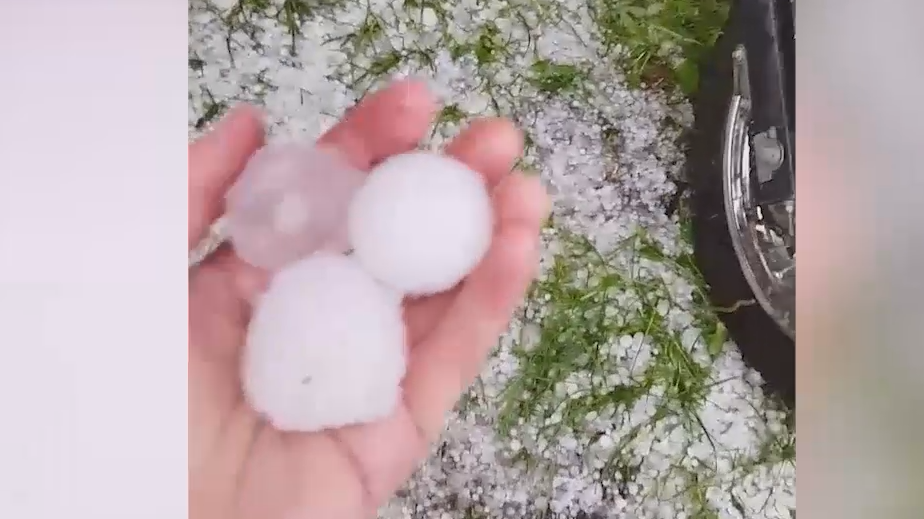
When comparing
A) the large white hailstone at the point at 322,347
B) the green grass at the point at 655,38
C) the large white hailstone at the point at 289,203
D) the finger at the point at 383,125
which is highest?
the green grass at the point at 655,38

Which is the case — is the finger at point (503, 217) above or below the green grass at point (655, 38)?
below

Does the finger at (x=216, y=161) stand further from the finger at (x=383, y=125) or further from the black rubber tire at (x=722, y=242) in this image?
the black rubber tire at (x=722, y=242)

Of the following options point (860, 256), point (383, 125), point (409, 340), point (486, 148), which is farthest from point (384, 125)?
point (860, 256)

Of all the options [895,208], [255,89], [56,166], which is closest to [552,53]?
[255,89]

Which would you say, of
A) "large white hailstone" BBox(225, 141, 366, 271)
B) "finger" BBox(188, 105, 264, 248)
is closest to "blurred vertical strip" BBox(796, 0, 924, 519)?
"large white hailstone" BBox(225, 141, 366, 271)

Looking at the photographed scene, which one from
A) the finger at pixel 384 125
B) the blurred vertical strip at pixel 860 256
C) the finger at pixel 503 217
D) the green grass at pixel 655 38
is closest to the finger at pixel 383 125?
the finger at pixel 384 125

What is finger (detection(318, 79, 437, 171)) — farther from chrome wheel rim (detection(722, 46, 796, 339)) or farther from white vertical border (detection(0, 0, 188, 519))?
chrome wheel rim (detection(722, 46, 796, 339))

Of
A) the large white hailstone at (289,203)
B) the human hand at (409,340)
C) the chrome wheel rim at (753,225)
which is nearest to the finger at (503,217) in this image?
the human hand at (409,340)

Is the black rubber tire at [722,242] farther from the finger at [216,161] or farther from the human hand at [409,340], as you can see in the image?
the finger at [216,161]
